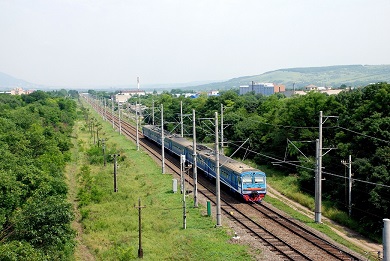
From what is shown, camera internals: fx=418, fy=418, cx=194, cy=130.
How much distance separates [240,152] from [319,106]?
1258cm

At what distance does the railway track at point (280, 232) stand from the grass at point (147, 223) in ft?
5.40

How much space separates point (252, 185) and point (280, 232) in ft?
20.3

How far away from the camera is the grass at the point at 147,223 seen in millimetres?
21391

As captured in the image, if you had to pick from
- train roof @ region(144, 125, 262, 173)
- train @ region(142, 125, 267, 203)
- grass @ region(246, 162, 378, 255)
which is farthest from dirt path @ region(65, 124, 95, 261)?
grass @ region(246, 162, 378, 255)

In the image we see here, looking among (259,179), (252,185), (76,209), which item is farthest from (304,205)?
(76,209)

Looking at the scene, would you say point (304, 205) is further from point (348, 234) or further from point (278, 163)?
point (348, 234)

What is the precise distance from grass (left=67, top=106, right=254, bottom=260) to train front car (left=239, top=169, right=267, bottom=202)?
10.6 feet

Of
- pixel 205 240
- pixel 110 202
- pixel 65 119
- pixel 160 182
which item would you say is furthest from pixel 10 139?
pixel 65 119

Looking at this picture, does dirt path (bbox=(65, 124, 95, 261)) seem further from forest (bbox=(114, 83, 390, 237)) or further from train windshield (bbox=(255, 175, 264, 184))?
train windshield (bbox=(255, 175, 264, 184))

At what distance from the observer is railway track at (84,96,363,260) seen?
2031cm

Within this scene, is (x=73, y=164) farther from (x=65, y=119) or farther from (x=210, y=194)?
(x=65, y=119)

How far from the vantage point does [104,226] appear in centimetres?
2692

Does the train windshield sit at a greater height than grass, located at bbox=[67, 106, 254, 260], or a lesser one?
greater

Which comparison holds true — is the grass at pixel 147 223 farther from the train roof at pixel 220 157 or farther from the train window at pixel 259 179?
the train window at pixel 259 179
